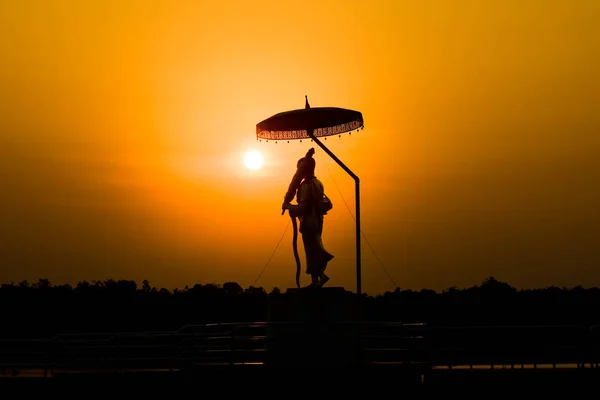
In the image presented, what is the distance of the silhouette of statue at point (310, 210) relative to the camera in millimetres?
28234

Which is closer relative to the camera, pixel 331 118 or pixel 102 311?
pixel 331 118

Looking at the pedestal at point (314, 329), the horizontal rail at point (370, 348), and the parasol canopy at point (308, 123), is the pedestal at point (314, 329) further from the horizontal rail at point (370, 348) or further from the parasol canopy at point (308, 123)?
the parasol canopy at point (308, 123)

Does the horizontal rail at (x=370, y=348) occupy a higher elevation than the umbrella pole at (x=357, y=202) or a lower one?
lower

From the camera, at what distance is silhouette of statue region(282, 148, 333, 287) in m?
28.2

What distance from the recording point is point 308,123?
2945 centimetres

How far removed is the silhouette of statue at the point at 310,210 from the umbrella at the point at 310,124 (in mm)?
553

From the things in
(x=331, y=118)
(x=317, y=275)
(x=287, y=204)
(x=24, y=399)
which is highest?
(x=331, y=118)

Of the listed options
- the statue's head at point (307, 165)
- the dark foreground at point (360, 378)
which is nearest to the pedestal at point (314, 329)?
the dark foreground at point (360, 378)

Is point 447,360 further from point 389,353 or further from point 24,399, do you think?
point 24,399

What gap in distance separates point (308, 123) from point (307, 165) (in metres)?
1.44

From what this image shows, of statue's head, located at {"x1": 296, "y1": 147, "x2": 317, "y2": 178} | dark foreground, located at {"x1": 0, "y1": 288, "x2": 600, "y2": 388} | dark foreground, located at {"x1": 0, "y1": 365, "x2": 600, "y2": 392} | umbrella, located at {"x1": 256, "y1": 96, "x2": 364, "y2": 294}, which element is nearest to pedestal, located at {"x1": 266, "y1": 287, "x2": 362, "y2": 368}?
dark foreground, located at {"x1": 0, "y1": 288, "x2": 600, "y2": 388}

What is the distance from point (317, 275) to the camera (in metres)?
28.2

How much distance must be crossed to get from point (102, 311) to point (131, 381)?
4554cm

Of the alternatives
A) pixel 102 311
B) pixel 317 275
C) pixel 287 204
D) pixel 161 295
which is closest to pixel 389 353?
pixel 317 275
